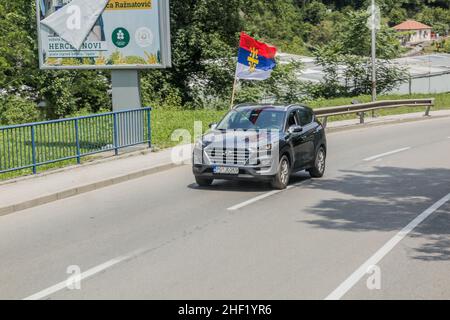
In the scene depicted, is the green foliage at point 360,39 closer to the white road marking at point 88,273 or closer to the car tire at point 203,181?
the car tire at point 203,181

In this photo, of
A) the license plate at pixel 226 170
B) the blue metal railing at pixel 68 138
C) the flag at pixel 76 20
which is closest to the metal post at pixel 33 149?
the blue metal railing at pixel 68 138

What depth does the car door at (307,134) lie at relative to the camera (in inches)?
637

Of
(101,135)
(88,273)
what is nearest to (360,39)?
(101,135)

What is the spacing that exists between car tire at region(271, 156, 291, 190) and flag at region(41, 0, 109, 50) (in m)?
8.00

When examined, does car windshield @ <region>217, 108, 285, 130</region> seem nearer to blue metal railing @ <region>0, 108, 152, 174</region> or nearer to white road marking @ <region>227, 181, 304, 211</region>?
white road marking @ <region>227, 181, 304, 211</region>

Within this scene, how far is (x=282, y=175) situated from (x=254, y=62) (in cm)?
1040

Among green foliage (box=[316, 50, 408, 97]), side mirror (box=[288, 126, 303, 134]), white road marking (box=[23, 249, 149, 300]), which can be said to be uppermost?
green foliage (box=[316, 50, 408, 97])

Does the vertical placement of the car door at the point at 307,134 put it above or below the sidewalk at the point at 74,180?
above

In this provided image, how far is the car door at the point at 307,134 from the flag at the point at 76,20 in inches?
271

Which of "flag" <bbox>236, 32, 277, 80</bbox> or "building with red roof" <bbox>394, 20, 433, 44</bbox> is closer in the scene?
"flag" <bbox>236, 32, 277, 80</bbox>

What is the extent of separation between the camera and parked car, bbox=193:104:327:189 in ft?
48.0

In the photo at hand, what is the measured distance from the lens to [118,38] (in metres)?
20.4

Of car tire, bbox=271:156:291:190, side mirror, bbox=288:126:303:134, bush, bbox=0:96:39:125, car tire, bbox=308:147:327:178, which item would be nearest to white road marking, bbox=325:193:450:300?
car tire, bbox=271:156:291:190

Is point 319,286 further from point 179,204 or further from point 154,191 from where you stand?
point 154,191
